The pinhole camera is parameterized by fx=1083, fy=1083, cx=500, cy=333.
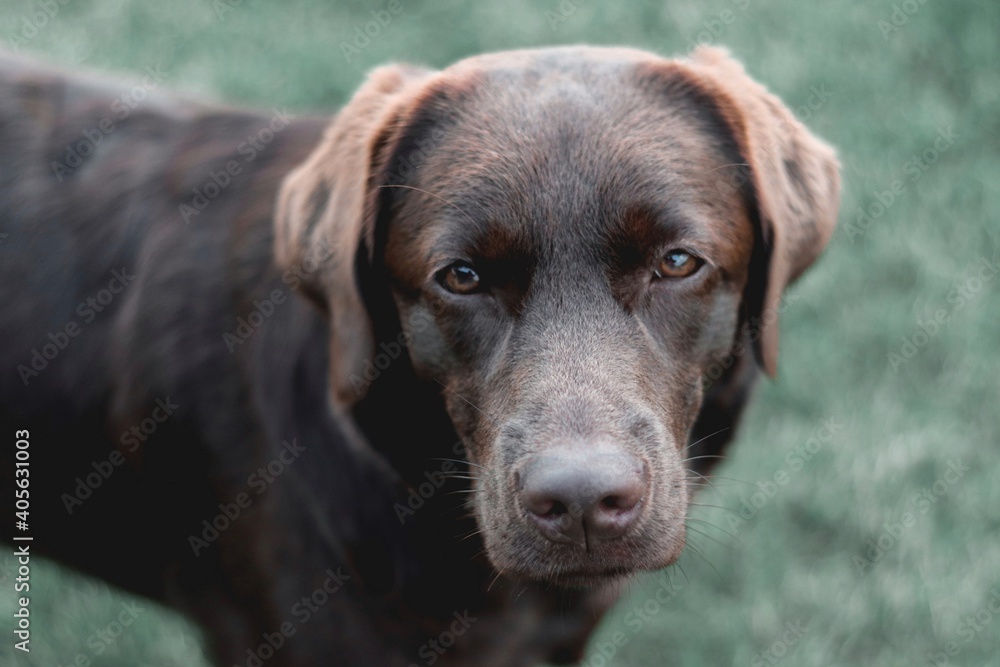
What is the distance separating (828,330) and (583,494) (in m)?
3.04

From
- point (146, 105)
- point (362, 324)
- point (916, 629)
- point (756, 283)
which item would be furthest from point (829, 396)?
point (146, 105)

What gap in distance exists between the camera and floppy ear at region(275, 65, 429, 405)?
110 inches

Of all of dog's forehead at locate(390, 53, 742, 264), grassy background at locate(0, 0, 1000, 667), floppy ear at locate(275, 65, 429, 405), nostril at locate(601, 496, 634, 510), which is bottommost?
grassy background at locate(0, 0, 1000, 667)

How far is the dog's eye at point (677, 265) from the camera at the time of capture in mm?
2643

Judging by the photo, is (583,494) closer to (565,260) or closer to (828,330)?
(565,260)

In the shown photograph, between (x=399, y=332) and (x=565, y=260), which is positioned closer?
(x=565, y=260)

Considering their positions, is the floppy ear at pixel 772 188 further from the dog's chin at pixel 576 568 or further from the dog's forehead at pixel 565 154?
the dog's chin at pixel 576 568

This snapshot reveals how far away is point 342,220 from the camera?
9.36 ft

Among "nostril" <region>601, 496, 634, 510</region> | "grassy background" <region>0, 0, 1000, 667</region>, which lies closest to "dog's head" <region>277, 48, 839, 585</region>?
"nostril" <region>601, 496, 634, 510</region>

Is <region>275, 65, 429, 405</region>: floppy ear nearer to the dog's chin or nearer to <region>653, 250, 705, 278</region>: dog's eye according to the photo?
the dog's chin

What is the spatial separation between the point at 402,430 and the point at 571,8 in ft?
12.1

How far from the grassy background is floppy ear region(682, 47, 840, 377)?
1145mm

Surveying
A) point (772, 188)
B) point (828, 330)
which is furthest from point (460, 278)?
point (828, 330)

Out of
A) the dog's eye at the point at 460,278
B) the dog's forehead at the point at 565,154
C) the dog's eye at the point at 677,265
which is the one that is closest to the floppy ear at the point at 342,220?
the dog's forehead at the point at 565,154
